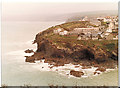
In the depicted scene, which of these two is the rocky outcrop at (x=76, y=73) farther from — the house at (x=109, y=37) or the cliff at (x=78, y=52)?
the house at (x=109, y=37)

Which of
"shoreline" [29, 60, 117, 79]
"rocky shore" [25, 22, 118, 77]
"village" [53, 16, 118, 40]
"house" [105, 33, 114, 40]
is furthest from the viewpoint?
"village" [53, 16, 118, 40]

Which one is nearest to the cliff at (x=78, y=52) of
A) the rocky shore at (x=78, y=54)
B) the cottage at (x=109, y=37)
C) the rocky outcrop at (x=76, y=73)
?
the rocky shore at (x=78, y=54)

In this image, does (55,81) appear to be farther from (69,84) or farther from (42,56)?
(42,56)

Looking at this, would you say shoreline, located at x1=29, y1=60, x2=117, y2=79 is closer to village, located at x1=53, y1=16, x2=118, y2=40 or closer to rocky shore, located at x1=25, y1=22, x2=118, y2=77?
rocky shore, located at x1=25, y1=22, x2=118, y2=77

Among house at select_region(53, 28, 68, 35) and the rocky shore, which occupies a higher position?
house at select_region(53, 28, 68, 35)

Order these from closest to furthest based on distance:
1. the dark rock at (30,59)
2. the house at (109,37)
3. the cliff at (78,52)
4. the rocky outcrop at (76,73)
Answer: the rocky outcrop at (76,73) < the cliff at (78,52) < the house at (109,37) < the dark rock at (30,59)

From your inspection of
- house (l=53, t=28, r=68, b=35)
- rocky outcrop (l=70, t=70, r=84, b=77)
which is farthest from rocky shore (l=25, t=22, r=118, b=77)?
rocky outcrop (l=70, t=70, r=84, b=77)

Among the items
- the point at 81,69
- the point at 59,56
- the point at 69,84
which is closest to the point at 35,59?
the point at 59,56

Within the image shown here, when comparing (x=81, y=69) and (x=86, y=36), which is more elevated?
(x=86, y=36)
